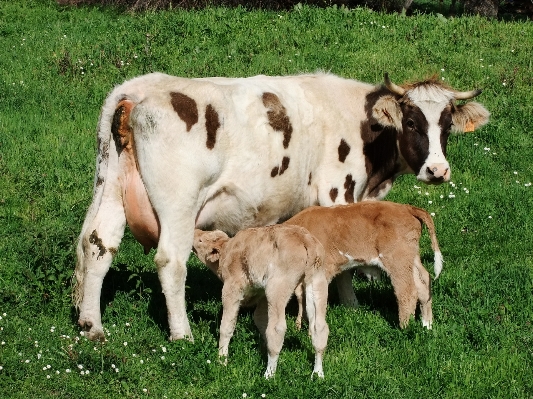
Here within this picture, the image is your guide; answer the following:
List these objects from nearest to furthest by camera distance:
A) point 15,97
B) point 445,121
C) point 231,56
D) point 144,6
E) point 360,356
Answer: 1. point 360,356
2. point 445,121
3. point 15,97
4. point 231,56
5. point 144,6

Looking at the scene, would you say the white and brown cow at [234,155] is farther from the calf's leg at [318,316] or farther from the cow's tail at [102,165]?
the calf's leg at [318,316]

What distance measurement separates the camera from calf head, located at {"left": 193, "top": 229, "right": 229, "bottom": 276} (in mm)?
8836

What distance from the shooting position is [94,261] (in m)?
8.87

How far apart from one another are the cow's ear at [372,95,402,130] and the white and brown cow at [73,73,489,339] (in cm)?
1

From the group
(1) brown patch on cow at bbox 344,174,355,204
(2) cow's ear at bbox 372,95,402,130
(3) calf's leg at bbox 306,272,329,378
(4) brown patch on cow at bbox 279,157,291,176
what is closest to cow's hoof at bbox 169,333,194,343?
(3) calf's leg at bbox 306,272,329,378

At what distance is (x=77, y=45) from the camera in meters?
18.3

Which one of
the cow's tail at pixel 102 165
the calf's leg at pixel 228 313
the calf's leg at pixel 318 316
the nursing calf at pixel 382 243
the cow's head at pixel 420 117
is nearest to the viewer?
the calf's leg at pixel 318 316

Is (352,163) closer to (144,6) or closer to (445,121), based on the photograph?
(445,121)

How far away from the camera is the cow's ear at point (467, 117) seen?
35.6 ft

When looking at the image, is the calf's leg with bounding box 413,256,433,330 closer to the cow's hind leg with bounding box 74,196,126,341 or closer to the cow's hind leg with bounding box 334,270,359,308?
the cow's hind leg with bounding box 334,270,359,308

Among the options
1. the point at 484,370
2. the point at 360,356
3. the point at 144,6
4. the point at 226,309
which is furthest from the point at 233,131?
the point at 144,6

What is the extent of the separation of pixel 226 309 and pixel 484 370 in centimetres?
231

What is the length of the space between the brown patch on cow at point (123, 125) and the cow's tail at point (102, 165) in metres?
0.07

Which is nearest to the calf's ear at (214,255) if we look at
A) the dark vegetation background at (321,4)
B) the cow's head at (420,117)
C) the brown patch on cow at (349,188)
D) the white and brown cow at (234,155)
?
the white and brown cow at (234,155)
